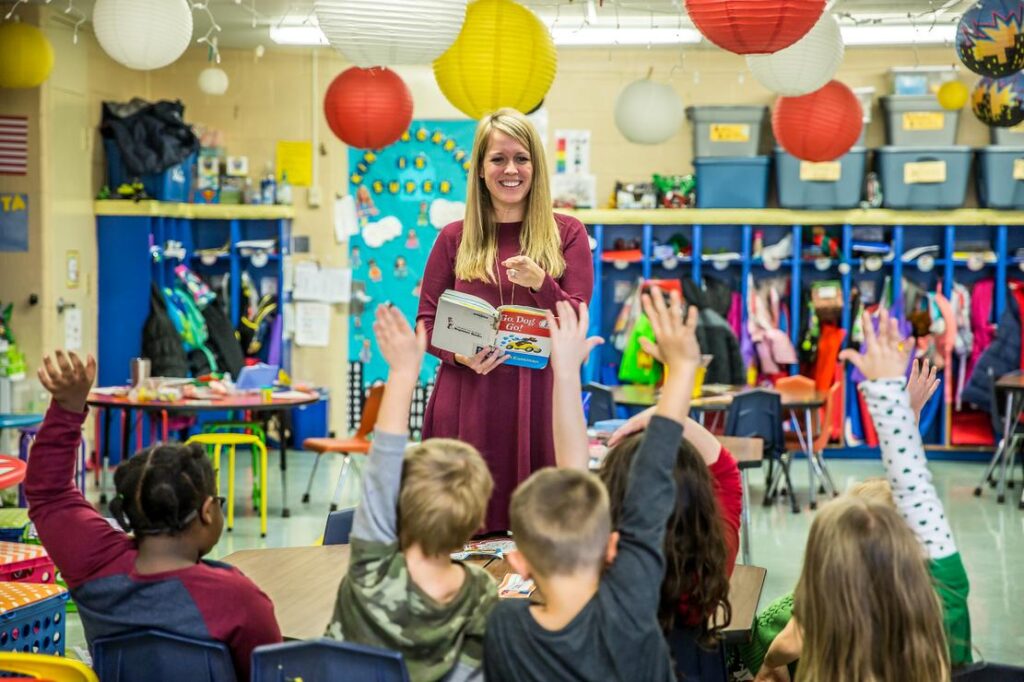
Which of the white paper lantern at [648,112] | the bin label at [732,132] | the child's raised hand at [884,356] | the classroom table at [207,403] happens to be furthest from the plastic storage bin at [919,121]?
the child's raised hand at [884,356]

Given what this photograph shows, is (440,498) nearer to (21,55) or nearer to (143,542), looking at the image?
(143,542)

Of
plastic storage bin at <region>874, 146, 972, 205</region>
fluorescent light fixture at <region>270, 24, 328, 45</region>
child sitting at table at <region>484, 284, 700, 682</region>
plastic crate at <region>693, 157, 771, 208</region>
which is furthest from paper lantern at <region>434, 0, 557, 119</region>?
plastic storage bin at <region>874, 146, 972, 205</region>

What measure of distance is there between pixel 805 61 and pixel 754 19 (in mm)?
2171

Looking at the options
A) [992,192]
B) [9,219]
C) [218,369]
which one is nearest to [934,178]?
[992,192]

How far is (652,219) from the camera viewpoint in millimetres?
10047

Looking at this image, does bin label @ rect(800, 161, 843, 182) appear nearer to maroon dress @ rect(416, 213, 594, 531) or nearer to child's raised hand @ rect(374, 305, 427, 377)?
maroon dress @ rect(416, 213, 594, 531)

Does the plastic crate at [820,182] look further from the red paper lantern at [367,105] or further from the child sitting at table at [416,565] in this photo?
the child sitting at table at [416,565]

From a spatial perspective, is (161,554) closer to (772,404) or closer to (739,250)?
(772,404)

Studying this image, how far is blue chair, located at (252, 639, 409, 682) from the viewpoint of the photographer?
206 cm

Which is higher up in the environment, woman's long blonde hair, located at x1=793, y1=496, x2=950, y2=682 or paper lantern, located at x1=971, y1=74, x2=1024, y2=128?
paper lantern, located at x1=971, y1=74, x2=1024, y2=128

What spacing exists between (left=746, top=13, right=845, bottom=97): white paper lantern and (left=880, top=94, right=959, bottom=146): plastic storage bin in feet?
14.1

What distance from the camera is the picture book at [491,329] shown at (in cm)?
309

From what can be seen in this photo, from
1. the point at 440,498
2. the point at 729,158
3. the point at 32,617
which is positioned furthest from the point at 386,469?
the point at 729,158

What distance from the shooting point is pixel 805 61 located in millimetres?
5660
